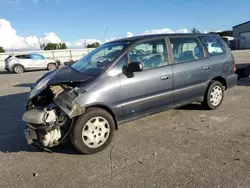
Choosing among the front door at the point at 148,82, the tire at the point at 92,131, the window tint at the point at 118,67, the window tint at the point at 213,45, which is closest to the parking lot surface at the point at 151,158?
the tire at the point at 92,131

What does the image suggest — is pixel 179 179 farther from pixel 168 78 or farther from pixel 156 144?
pixel 168 78

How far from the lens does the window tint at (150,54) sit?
163 inches

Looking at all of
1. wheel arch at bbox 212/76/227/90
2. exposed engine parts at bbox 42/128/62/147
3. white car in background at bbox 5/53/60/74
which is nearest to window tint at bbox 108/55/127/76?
exposed engine parts at bbox 42/128/62/147

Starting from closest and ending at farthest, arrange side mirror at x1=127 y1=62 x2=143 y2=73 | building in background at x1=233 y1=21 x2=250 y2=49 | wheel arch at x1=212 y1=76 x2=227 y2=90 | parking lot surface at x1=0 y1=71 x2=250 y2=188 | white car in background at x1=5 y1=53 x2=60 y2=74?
1. parking lot surface at x1=0 y1=71 x2=250 y2=188
2. side mirror at x1=127 y1=62 x2=143 y2=73
3. wheel arch at x1=212 y1=76 x2=227 y2=90
4. white car in background at x1=5 y1=53 x2=60 y2=74
5. building in background at x1=233 y1=21 x2=250 y2=49

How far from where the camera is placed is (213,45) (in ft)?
17.6

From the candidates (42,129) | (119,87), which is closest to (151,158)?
(119,87)

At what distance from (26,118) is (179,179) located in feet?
7.62

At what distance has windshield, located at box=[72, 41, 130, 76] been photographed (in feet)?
12.8

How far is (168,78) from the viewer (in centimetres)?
439

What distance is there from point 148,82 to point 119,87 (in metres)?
0.61

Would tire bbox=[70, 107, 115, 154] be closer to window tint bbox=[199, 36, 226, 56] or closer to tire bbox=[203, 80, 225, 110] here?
tire bbox=[203, 80, 225, 110]

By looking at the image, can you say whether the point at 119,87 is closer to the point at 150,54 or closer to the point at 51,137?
the point at 150,54

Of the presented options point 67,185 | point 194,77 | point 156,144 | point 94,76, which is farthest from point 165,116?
point 67,185

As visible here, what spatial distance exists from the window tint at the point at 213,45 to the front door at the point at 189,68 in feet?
0.66
